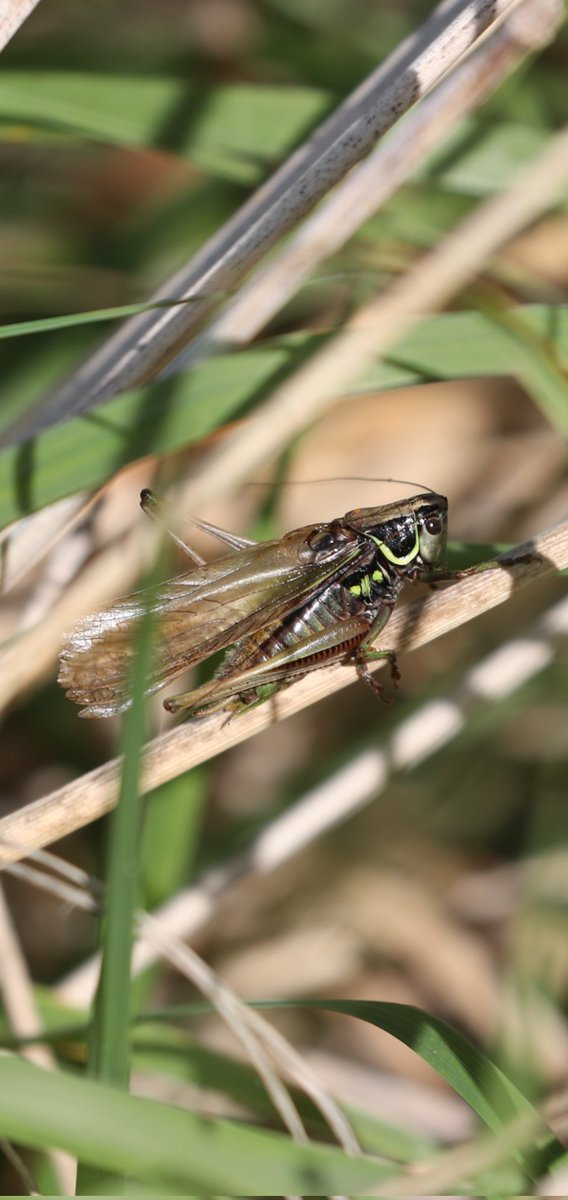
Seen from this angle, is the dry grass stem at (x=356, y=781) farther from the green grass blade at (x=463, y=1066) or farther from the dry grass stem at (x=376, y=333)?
the dry grass stem at (x=376, y=333)

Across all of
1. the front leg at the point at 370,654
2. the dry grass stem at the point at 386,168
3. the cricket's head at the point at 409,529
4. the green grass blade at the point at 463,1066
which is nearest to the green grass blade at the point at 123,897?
the green grass blade at the point at 463,1066

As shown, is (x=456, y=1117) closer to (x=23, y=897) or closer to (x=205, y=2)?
(x=23, y=897)

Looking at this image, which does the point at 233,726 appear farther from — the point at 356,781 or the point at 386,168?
the point at 386,168

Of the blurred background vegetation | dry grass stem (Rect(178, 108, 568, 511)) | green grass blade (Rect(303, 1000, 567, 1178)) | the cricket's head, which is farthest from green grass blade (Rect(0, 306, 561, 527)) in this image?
green grass blade (Rect(303, 1000, 567, 1178))

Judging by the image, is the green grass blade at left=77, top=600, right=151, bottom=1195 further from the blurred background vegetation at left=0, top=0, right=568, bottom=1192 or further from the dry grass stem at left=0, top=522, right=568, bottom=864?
the blurred background vegetation at left=0, top=0, right=568, bottom=1192

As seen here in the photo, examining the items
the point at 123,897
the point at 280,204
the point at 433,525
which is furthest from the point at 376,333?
the point at 433,525

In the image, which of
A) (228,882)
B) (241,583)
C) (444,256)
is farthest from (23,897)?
(444,256)
